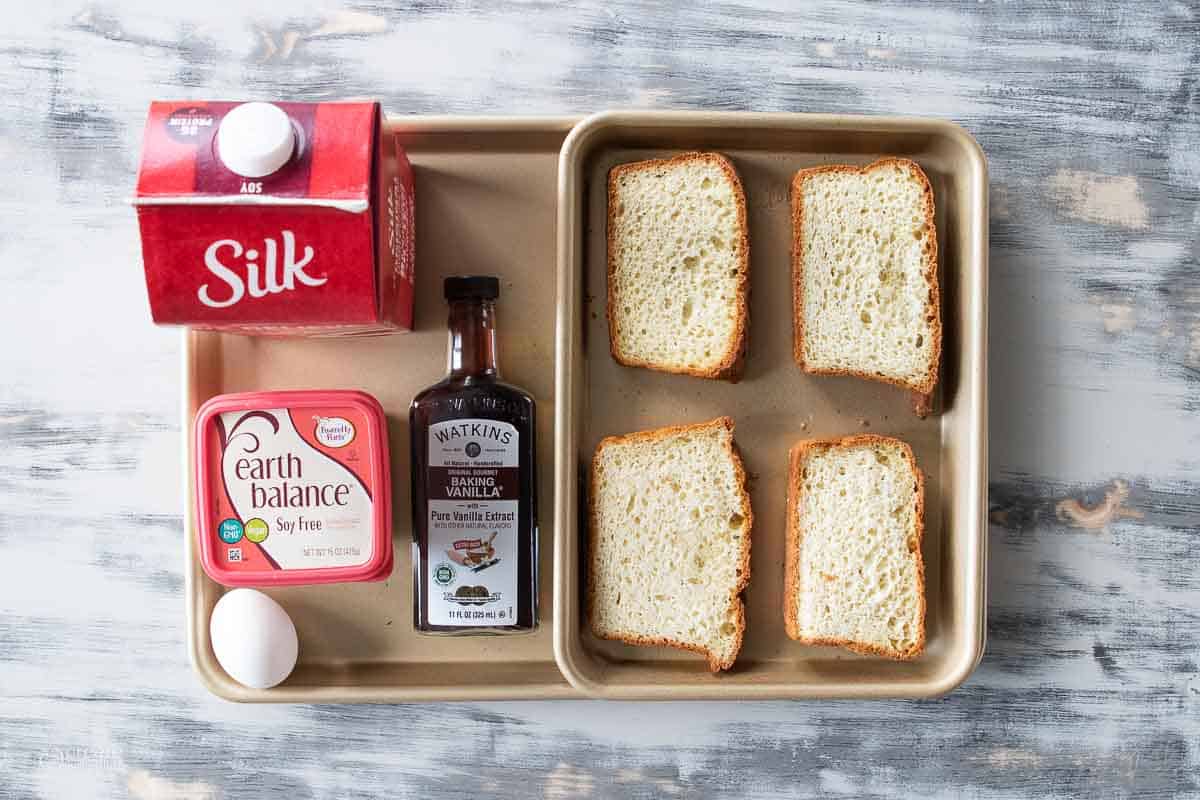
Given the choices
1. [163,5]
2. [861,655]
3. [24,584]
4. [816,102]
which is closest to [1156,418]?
[861,655]

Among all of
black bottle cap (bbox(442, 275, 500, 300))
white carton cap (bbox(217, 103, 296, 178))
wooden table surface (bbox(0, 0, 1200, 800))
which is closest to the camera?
white carton cap (bbox(217, 103, 296, 178))

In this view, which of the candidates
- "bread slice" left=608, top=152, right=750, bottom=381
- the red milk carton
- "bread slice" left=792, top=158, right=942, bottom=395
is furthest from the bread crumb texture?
the red milk carton

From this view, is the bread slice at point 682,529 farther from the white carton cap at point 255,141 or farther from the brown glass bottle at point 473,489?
the white carton cap at point 255,141

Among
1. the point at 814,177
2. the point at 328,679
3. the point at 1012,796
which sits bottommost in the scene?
the point at 1012,796

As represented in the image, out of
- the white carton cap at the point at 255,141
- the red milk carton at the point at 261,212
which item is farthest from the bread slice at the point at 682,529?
the white carton cap at the point at 255,141

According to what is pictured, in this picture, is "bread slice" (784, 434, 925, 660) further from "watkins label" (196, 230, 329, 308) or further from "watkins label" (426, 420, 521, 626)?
"watkins label" (196, 230, 329, 308)

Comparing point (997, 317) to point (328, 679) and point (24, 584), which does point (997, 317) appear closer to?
point (328, 679)
